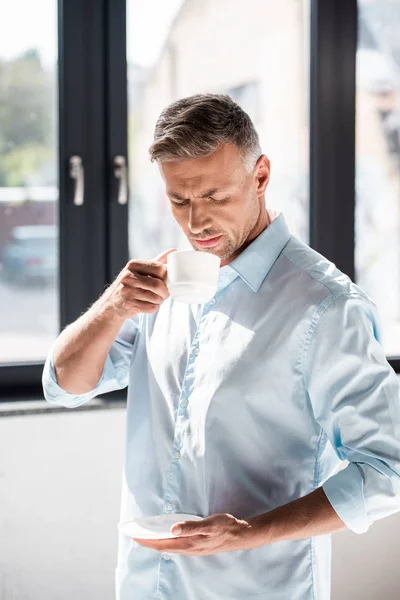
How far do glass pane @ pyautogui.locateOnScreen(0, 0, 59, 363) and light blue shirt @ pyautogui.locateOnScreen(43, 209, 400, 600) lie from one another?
1181 millimetres

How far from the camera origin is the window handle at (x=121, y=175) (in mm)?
2389

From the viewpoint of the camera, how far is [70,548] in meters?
2.23

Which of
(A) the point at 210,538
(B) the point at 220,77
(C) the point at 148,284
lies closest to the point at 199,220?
(C) the point at 148,284

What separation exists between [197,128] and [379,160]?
5.72 ft

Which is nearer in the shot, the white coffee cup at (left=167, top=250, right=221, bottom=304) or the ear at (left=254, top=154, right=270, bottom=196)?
the white coffee cup at (left=167, top=250, right=221, bottom=304)

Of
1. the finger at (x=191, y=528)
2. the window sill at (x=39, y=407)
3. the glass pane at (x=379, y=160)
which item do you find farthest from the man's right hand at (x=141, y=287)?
the glass pane at (x=379, y=160)

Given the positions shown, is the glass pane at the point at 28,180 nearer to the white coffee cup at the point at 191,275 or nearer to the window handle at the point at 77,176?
the window handle at the point at 77,176

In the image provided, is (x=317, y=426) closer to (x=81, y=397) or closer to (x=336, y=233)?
(x=81, y=397)

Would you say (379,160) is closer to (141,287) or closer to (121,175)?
(121,175)

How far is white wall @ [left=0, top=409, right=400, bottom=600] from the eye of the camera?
2.19m

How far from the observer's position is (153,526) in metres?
1.13

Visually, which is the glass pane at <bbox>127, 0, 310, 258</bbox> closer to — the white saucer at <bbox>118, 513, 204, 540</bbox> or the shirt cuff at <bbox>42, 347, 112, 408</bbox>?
the shirt cuff at <bbox>42, 347, 112, 408</bbox>

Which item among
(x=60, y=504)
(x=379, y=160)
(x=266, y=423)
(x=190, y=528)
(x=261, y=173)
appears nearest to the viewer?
(x=190, y=528)

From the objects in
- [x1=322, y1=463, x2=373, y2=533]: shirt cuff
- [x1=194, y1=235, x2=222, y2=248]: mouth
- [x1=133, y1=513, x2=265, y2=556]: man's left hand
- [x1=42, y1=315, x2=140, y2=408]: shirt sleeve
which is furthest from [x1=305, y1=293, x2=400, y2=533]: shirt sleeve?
[x1=42, y1=315, x2=140, y2=408]: shirt sleeve
